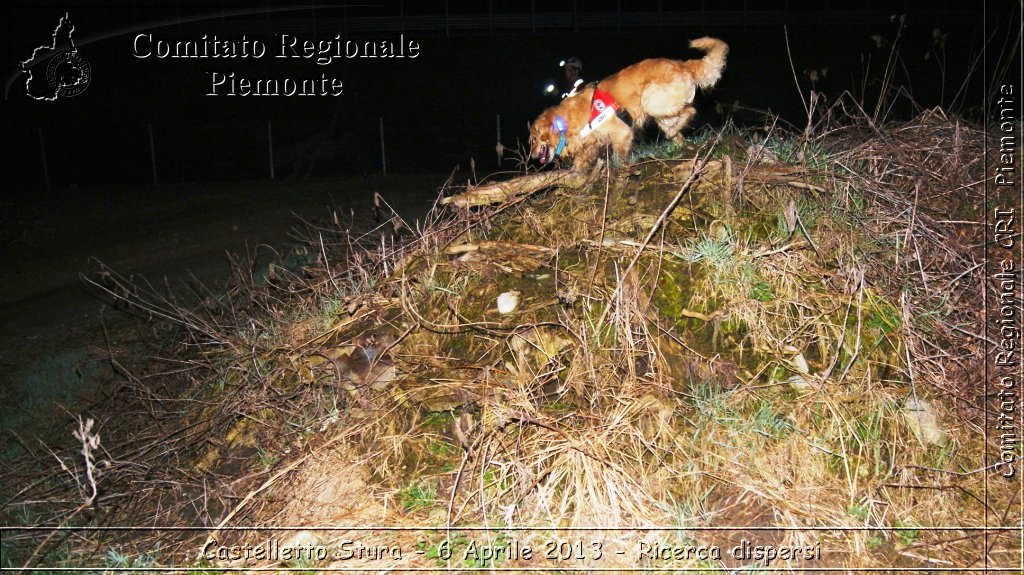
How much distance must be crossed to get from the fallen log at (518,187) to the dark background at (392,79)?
1191cm

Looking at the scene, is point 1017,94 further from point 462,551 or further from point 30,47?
point 30,47

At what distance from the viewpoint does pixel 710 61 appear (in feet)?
22.6

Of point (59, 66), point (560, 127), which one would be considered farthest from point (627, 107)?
point (59, 66)

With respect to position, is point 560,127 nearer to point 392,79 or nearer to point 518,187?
point 518,187

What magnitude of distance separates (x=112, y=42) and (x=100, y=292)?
2261 centimetres

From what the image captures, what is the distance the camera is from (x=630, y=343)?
429 centimetres

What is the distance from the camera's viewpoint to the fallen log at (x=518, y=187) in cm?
563

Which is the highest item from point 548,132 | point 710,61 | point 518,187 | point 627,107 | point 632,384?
point 710,61

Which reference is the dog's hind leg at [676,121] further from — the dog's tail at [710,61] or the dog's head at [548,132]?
the dog's head at [548,132]

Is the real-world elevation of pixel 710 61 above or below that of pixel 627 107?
above

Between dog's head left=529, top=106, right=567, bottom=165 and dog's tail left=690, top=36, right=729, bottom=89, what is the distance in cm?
146

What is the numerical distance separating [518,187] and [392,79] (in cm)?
2463

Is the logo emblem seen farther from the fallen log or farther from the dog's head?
the fallen log

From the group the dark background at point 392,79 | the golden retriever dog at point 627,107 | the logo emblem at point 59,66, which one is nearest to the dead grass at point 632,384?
the golden retriever dog at point 627,107
